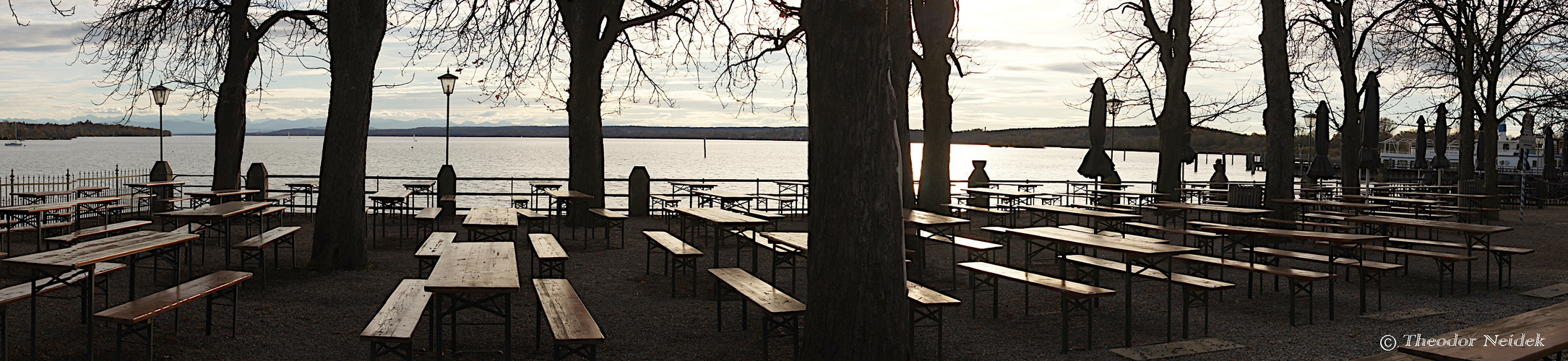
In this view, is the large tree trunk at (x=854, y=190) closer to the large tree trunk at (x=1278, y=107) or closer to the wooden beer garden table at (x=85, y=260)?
the wooden beer garden table at (x=85, y=260)

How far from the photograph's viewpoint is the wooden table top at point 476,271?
4.75 meters

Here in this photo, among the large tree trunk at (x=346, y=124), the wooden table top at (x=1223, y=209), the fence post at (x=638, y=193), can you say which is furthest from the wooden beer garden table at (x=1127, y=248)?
the fence post at (x=638, y=193)

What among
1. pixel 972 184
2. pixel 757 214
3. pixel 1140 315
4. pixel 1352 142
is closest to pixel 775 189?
pixel 972 184

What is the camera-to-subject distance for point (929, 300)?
5.36 meters

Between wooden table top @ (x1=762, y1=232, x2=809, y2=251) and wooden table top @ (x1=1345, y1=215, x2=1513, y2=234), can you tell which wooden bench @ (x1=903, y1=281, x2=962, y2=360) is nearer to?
wooden table top @ (x1=762, y1=232, x2=809, y2=251)

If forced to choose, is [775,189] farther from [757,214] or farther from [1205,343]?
[1205,343]

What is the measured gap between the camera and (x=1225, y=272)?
10094mm

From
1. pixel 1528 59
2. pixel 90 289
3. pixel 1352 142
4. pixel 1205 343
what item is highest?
pixel 1528 59

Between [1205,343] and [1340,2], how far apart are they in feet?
47.8

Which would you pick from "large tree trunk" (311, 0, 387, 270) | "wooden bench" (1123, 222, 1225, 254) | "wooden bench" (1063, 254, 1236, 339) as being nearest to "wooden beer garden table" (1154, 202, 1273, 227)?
"wooden bench" (1123, 222, 1225, 254)

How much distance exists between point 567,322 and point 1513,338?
4.53m

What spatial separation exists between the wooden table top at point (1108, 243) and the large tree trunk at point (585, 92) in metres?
8.42

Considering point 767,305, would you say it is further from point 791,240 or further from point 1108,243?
point 1108,243

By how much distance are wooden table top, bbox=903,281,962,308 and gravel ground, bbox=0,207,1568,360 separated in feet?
1.58
